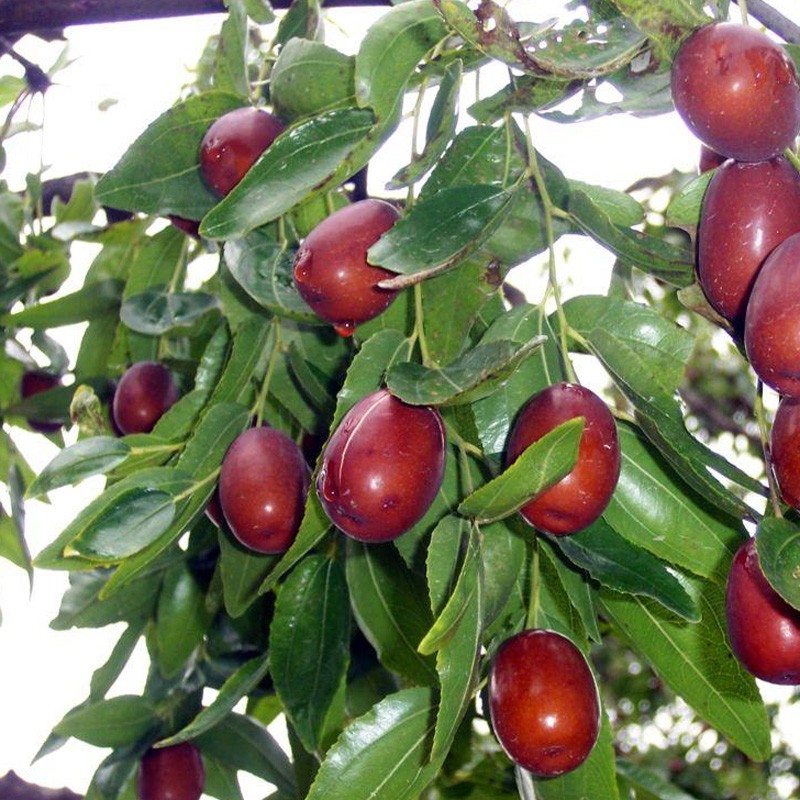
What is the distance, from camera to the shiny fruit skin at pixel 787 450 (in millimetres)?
722

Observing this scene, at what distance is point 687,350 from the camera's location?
0.86 m

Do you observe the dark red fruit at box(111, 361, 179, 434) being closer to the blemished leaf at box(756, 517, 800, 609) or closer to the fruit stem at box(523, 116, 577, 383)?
the fruit stem at box(523, 116, 577, 383)

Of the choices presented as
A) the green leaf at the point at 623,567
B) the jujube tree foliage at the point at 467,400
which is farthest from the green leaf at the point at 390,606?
the green leaf at the point at 623,567

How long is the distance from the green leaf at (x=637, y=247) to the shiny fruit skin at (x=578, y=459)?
5.1 inches

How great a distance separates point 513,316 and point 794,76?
271 millimetres

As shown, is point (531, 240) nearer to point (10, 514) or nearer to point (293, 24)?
point (293, 24)

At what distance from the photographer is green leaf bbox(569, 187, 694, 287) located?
0.84 m

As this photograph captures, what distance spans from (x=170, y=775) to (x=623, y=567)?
828 mm

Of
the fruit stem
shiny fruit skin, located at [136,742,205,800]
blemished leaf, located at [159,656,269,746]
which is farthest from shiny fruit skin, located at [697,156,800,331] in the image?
shiny fruit skin, located at [136,742,205,800]

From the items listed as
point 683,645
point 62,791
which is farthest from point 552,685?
point 62,791

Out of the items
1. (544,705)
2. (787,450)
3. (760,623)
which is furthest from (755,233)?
(544,705)

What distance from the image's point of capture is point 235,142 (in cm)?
99

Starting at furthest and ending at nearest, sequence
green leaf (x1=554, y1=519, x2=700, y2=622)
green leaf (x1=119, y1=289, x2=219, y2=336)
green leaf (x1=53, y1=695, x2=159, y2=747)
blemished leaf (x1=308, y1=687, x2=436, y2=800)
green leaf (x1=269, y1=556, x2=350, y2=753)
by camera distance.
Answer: green leaf (x1=53, y1=695, x2=159, y2=747) → green leaf (x1=119, y1=289, x2=219, y2=336) → green leaf (x1=269, y1=556, x2=350, y2=753) → blemished leaf (x1=308, y1=687, x2=436, y2=800) → green leaf (x1=554, y1=519, x2=700, y2=622)

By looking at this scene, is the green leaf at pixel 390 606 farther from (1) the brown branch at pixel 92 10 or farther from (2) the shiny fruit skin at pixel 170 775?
(1) the brown branch at pixel 92 10
